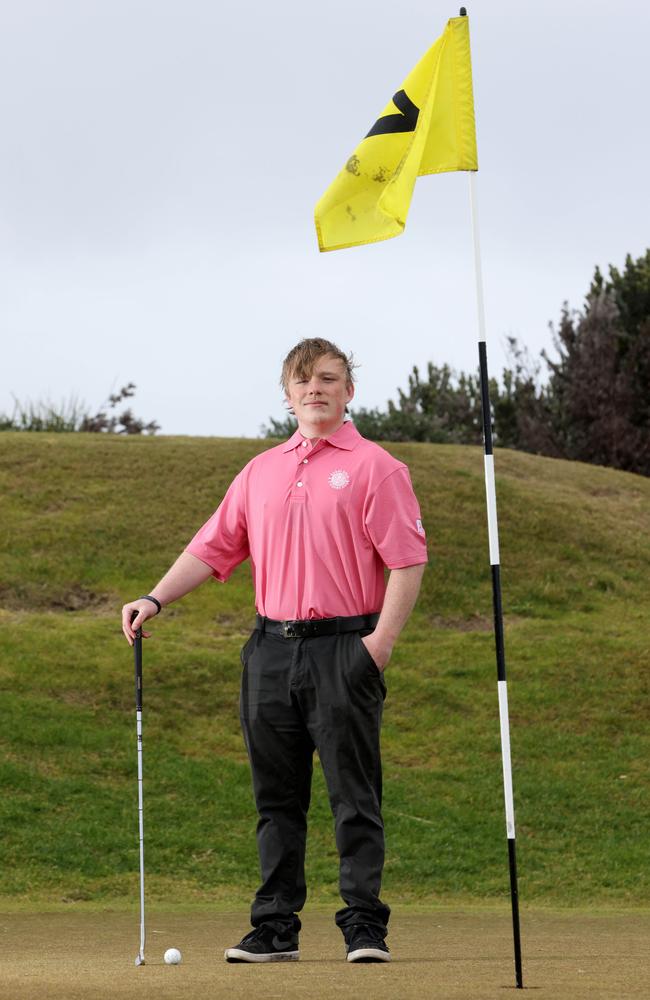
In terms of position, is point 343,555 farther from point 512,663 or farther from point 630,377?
point 630,377

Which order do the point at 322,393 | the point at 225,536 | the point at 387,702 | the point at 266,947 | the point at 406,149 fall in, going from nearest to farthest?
the point at 266,947, the point at 322,393, the point at 225,536, the point at 406,149, the point at 387,702

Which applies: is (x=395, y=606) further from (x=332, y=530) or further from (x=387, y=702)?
(x=387, y=702)

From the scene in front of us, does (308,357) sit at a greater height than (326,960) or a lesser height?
greater

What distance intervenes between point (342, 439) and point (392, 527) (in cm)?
50

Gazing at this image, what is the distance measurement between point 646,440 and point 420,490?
45.2 feet

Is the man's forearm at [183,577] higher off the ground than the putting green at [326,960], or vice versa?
the man's forearm at [183,577]

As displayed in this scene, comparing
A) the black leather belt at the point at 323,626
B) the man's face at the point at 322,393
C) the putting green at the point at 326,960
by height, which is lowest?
the putting green at the point at 326,960

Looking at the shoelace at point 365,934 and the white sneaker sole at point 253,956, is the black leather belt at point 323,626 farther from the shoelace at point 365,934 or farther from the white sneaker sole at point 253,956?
the white sneaker sole at point 253,956

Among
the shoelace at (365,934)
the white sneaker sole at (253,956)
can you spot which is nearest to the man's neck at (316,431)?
the shoelace at (365,934)

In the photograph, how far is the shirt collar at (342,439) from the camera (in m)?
6.06

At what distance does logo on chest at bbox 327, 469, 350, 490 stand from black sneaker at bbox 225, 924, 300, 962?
→ 1818 mm

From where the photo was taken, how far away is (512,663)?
1820 centimetres

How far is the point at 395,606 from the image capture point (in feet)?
18.9

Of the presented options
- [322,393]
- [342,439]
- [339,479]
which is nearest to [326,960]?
[339,479]
